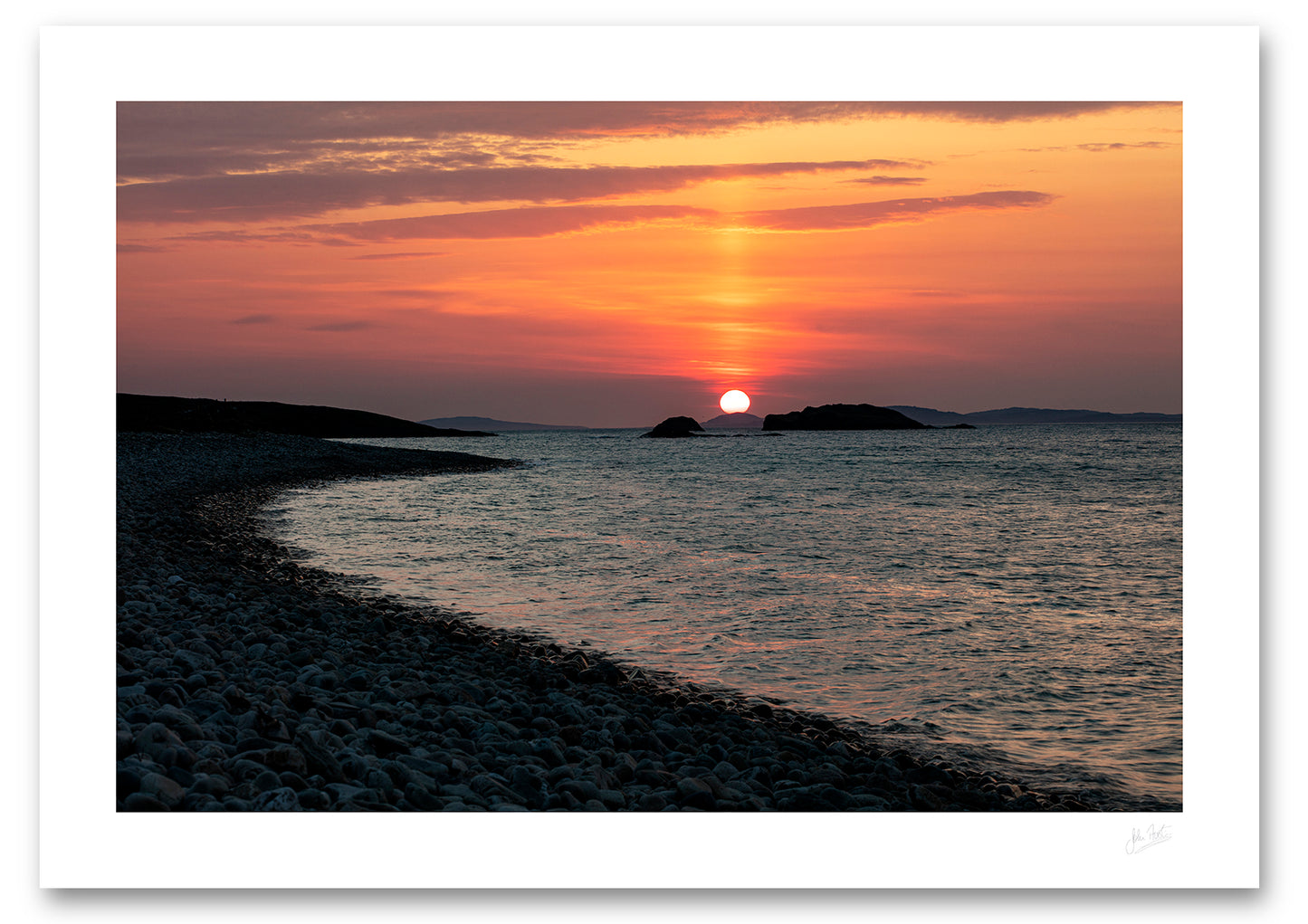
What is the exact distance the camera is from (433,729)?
5.31 meters

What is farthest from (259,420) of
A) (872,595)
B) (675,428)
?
(872,595)

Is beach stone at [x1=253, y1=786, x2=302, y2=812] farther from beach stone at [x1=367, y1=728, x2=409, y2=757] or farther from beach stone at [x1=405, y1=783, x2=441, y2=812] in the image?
beach stone at [x1=367, y1=728, x2=409, y2=757]

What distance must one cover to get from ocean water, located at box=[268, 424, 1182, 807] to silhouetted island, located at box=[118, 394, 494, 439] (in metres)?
8.12

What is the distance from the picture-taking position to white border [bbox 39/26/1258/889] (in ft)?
15.5

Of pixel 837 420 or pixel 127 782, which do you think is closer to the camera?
pixel 127 782

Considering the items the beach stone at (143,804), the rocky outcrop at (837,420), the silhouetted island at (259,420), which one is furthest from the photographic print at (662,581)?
the rocky outcrop at (837,420)

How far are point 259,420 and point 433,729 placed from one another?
70.6m
